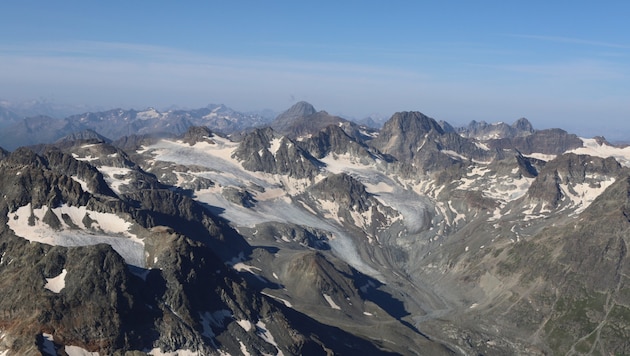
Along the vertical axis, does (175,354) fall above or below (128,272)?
below

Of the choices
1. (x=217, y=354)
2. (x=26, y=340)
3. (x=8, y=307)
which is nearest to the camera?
(x=26, y=340)

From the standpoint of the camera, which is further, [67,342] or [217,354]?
[217,354]

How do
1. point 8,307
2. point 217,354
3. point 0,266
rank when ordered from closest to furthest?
1. point 8,307
2. point 217,354
3. point 0,266

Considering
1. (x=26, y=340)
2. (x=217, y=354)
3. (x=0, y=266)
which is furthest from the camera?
(x=0, y=266)

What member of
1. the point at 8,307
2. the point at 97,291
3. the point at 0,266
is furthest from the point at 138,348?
the point at 0,266

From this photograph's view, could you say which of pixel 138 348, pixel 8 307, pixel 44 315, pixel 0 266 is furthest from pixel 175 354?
pixel 0 266

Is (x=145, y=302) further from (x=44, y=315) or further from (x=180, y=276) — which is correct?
(x=44, y=315)

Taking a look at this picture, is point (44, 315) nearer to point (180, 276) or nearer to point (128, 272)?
point (128, 272)

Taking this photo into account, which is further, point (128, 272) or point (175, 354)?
point (128, 272)

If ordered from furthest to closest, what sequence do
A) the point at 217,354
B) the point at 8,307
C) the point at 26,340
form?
the point at 217,354, the point at 8,307, the point at 26,340
